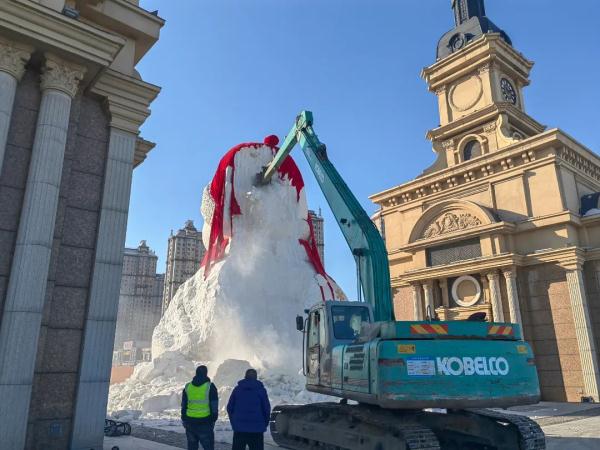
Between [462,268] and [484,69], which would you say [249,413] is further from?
[484,69]

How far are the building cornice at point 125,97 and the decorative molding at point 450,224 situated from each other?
14.8m

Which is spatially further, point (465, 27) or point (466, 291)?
point (465, 27)

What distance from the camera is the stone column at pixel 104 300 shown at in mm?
6277

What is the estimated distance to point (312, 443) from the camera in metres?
7.71

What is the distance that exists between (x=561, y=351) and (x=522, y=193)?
6.05 m

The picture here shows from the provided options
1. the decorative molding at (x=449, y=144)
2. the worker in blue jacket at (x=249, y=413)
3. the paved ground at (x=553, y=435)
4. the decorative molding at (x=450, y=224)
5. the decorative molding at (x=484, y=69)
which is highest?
the decorative molding at (x=484, y=69)

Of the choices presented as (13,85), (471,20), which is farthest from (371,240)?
(471,20)

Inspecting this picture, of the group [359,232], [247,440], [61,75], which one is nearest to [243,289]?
[359,232]

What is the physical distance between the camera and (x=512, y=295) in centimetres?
1689

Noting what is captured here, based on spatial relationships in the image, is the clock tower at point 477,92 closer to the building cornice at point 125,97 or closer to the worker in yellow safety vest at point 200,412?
the building cornice at point 125,97

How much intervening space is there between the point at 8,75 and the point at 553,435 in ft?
37.8

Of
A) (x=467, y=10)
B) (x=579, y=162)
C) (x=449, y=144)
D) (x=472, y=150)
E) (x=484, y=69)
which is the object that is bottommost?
(x=579, y=162)

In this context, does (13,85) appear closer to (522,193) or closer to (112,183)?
(112,183)

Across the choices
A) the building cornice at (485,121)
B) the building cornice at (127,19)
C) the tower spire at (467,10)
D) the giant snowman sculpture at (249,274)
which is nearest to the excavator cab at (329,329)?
the giant snowman sculpture at (249,274)
